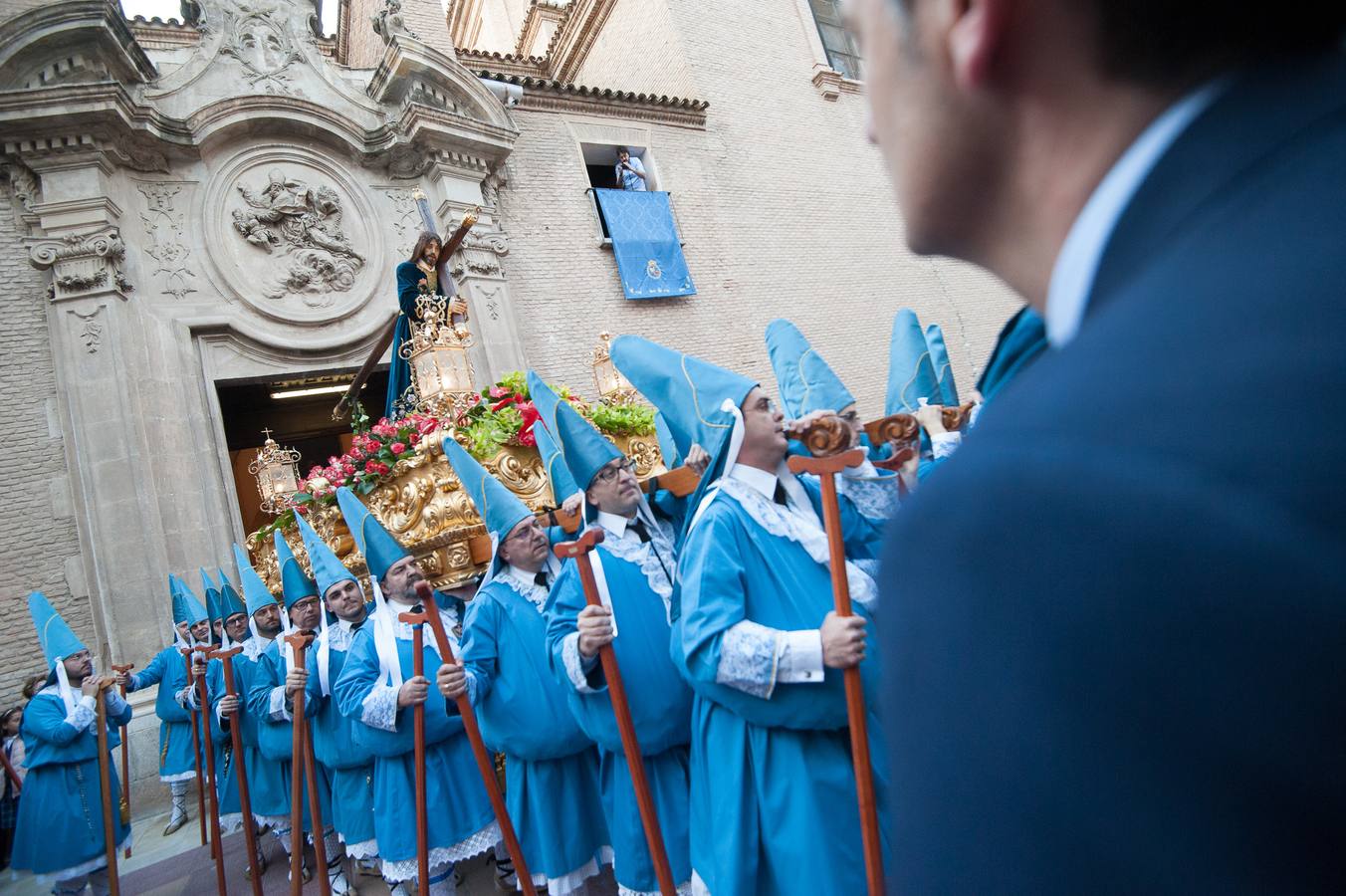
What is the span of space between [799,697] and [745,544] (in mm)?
512

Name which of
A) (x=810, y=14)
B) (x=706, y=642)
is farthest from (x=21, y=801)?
(x=810, y=14)

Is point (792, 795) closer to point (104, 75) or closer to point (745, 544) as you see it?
point (745, 544)

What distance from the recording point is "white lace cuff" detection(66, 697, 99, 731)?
5602 millimetres

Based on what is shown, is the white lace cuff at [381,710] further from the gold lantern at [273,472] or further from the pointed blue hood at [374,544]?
the gold lantern at [273,472]

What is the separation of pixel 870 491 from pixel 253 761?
18.8 feet

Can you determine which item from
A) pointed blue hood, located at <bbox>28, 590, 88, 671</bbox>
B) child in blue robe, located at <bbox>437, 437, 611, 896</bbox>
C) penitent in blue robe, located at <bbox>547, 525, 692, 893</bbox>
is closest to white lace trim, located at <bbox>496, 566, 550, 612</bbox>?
child in blue robe, located at <bbox>437, 437, 611, 896</bbox>

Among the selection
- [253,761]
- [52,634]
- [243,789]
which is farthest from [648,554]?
[52,634]

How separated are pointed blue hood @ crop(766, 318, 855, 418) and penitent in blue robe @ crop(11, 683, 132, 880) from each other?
5747 millimetres

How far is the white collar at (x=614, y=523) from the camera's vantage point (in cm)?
331

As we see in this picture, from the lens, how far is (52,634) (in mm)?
6000

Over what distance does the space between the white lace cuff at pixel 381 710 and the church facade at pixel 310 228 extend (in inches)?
207

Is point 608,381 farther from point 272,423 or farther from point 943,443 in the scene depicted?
point 272,423

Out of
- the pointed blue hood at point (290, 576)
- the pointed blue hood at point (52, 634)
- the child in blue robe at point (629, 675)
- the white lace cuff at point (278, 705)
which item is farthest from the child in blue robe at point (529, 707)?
the pointed blue hood at point (52, 634)

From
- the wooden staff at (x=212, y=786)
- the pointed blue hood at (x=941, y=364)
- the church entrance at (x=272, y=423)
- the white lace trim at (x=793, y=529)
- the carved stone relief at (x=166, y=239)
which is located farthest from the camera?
the church entrance at (x=272, y=423)
